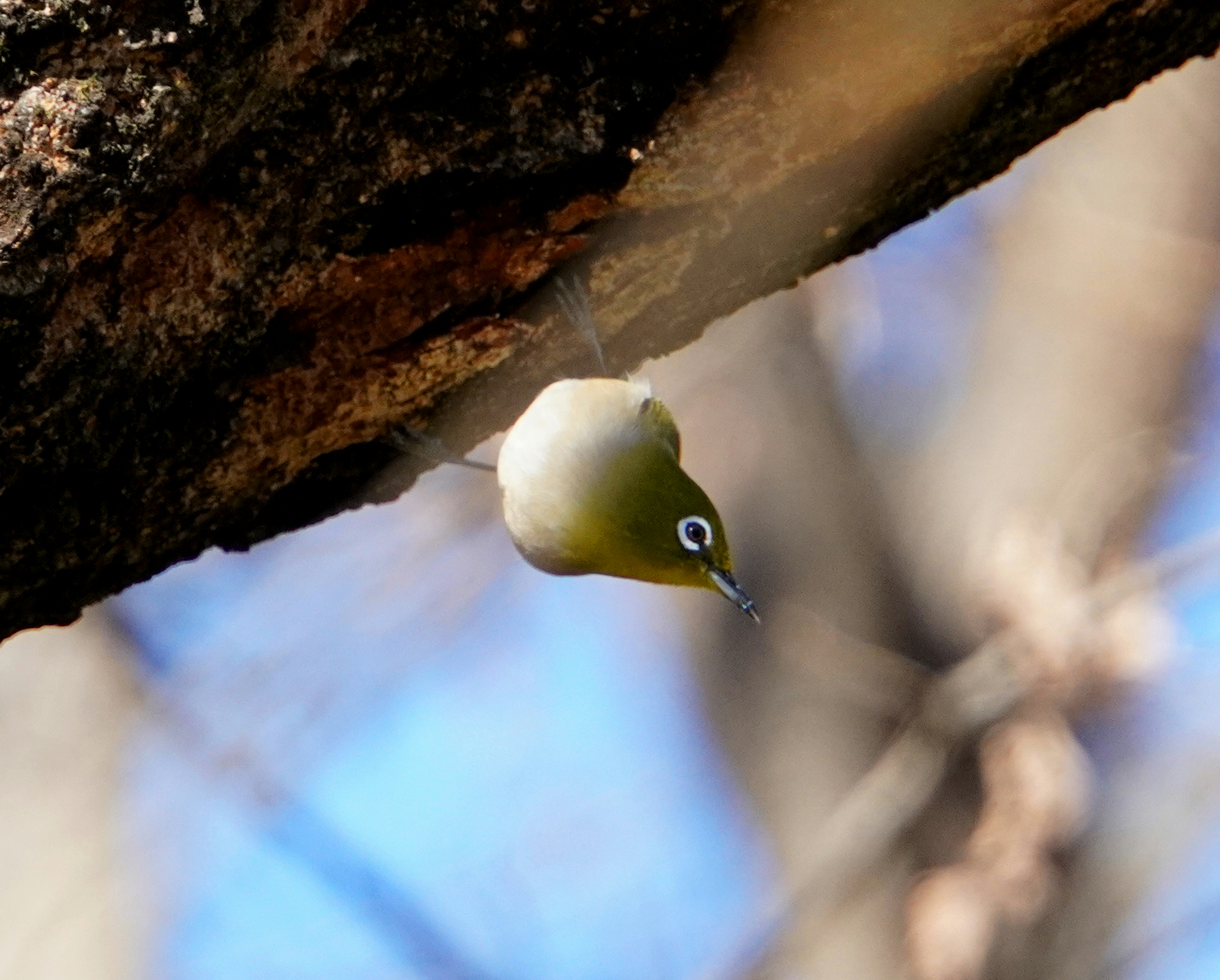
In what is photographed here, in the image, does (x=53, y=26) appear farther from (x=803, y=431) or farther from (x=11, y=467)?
(x=803, y=431)

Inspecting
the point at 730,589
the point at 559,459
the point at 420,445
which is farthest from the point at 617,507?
the point at 420,445

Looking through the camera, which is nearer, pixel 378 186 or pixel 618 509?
pixel 378 186

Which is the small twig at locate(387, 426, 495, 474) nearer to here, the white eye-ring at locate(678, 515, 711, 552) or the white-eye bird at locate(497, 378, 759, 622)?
the white-eye bird at locate(497, 378, 759, 622)

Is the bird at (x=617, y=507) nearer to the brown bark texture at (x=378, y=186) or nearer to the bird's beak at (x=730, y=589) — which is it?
the bird's beak at (x=730, y=589)

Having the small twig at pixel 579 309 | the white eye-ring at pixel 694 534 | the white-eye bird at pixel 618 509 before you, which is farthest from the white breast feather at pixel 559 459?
the small twig at pixel 579 309

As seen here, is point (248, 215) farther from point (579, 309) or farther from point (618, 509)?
point (618, 509)

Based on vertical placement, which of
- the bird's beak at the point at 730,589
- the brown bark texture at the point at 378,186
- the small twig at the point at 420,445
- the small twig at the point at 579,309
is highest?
the brown bark texture at the point at 378,186

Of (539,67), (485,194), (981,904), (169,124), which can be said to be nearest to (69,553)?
(169,124)
